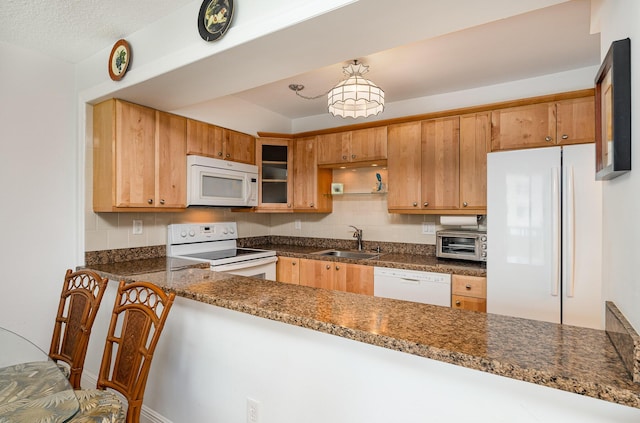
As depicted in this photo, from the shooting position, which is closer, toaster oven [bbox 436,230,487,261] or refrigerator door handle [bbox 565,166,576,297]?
refrigerator door handle [bbox 565,166,576,297]

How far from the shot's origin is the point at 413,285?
277cm

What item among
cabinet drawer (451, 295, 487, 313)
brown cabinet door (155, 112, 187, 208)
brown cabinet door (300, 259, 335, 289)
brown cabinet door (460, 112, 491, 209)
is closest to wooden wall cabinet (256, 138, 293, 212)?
brown cabinet door (300, 259, 335, 289)

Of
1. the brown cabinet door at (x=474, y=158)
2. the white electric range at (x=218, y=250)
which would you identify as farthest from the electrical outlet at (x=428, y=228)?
the white electric range at (x=218, y=250)

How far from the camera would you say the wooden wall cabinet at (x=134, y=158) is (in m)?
2.39

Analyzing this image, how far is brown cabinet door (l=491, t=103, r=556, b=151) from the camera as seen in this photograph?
2.50m

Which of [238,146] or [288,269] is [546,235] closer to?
[288,269]

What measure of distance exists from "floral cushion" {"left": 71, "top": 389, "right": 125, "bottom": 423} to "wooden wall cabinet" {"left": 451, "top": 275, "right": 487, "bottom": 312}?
228 cm

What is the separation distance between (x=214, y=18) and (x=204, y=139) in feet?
4.86

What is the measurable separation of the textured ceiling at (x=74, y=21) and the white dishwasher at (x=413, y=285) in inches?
96.0

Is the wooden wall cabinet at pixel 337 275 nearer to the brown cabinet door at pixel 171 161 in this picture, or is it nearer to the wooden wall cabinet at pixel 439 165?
the wooden wall cabinet at pixel 439 165

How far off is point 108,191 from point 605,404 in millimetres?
2855

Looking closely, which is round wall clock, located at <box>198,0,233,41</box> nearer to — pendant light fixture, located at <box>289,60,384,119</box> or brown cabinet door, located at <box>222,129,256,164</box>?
pendant light fixture, located at <box>289,60,384,119</box>

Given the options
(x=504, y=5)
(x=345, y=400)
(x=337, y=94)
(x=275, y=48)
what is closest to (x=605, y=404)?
(x=345, y=400)

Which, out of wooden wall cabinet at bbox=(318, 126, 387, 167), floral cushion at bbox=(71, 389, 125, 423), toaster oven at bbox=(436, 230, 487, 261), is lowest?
floral cushion at bbox=(71, 389, 125, 423)
